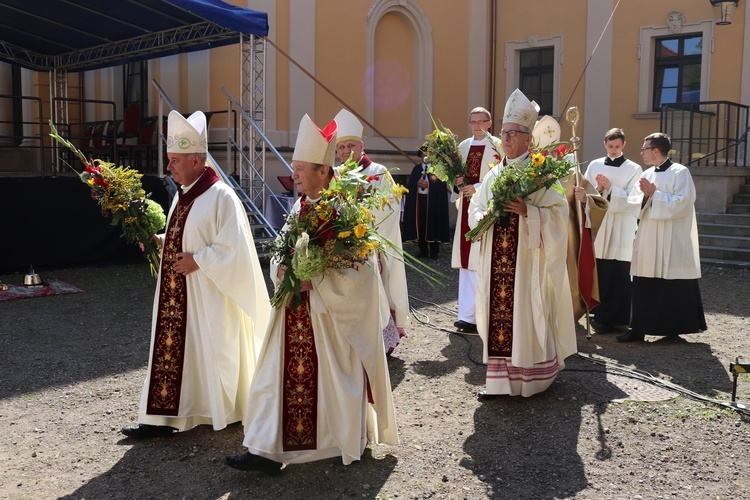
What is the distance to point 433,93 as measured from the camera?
54.7 feet

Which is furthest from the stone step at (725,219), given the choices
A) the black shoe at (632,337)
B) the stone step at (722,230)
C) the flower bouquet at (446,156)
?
the flower bouquet at (446,156)

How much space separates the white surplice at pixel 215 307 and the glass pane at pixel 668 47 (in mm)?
13522

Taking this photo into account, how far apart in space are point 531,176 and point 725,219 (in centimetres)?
925

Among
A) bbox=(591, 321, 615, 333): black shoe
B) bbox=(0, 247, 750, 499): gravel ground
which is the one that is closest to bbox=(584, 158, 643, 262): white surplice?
bbox=(591, 321, 615, 333): black shoe

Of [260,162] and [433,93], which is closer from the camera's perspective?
[260,162]

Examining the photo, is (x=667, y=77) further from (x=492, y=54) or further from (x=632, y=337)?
(x=632, y=337)

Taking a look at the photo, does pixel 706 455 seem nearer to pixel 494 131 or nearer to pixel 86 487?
pixel 86 487

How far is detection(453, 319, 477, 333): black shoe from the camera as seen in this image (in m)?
7.23

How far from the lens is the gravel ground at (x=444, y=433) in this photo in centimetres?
393

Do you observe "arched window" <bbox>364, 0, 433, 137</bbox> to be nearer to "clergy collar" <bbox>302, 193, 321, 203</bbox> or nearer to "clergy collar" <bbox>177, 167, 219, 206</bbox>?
"clergy collar" <bbox>177, 167, 219, 206</bbox>

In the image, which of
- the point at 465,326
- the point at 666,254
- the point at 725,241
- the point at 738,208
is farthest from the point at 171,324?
the point at 738,208

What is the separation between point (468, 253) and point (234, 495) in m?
3.86

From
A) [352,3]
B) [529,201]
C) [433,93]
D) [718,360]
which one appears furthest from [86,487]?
[433,93]

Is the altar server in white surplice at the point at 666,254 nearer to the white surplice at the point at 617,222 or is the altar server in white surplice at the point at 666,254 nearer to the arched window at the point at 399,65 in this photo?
the white surplice at the point at 617,222
